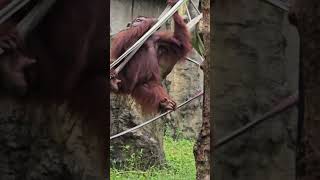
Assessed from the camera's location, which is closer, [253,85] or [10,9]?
[10,9]

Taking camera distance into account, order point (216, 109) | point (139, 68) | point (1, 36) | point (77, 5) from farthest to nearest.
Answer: point (139, 68), point (216, 109), point (77, 5), point (1, 36)

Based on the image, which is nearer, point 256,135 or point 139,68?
point 256,135

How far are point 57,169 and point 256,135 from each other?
0.57 metres

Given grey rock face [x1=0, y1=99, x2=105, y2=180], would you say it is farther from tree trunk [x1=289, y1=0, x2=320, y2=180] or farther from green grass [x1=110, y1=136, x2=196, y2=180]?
green grass [x1=110, y1=136, x2=196, y2=180]

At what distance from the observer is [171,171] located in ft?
17.3

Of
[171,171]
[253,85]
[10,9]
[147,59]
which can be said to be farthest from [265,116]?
[171,171]

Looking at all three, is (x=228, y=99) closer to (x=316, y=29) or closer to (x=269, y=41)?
(x=269, y=41)

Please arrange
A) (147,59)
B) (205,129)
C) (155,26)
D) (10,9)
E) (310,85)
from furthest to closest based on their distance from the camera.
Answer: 1. (147,59)
2. (155,26)
3. (205,129)
4. (10,9)
5. (310,85)

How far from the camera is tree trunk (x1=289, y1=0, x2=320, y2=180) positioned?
30.7 inches

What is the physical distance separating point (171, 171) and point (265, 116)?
361 centimetres

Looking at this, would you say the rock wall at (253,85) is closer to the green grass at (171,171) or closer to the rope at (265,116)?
the rope at (265,116)

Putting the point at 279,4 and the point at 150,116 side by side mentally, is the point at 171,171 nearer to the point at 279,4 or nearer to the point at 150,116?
the point at 150,116

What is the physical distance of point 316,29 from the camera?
783 mm

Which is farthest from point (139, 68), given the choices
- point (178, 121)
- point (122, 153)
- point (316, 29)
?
point (316, 29)
